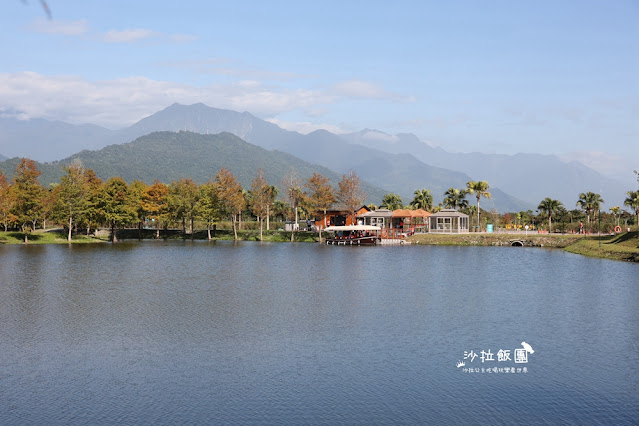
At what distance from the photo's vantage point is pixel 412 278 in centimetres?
5347

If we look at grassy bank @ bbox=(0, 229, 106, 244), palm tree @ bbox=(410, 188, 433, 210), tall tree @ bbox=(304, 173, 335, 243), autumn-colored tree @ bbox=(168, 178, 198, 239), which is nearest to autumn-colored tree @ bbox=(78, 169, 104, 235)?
grassy bank @ bbox=(0, 229, 106, 244)

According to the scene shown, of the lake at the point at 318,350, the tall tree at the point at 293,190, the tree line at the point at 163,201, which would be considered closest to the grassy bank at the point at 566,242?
the tree line at the point at 163,201

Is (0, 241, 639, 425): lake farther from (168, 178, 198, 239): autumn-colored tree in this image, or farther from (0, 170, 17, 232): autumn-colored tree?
(168, 178, 198, 239): autumn-colored tree

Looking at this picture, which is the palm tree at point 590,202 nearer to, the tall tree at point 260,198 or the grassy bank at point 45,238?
the tall tree at point 260,198

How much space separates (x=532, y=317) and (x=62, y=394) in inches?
1028

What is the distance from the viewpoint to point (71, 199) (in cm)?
10219

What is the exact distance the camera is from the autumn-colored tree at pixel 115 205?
107m

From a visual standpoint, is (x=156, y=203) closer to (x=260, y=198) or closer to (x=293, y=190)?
(x=260, y=198)

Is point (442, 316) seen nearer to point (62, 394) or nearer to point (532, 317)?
point (532, 317)

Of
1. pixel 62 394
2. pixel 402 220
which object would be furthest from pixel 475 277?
pixel 402 220

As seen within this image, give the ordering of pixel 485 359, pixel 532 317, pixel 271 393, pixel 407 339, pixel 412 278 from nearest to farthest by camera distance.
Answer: pixel 271 393 < pixel 485 359 < pixel 407 339 < pixel 532 317 < pixel 412 278

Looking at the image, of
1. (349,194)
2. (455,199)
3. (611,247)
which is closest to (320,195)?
(349,194)

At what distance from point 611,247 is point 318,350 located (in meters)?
61.3

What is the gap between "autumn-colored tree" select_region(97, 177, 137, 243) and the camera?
10688 cm
